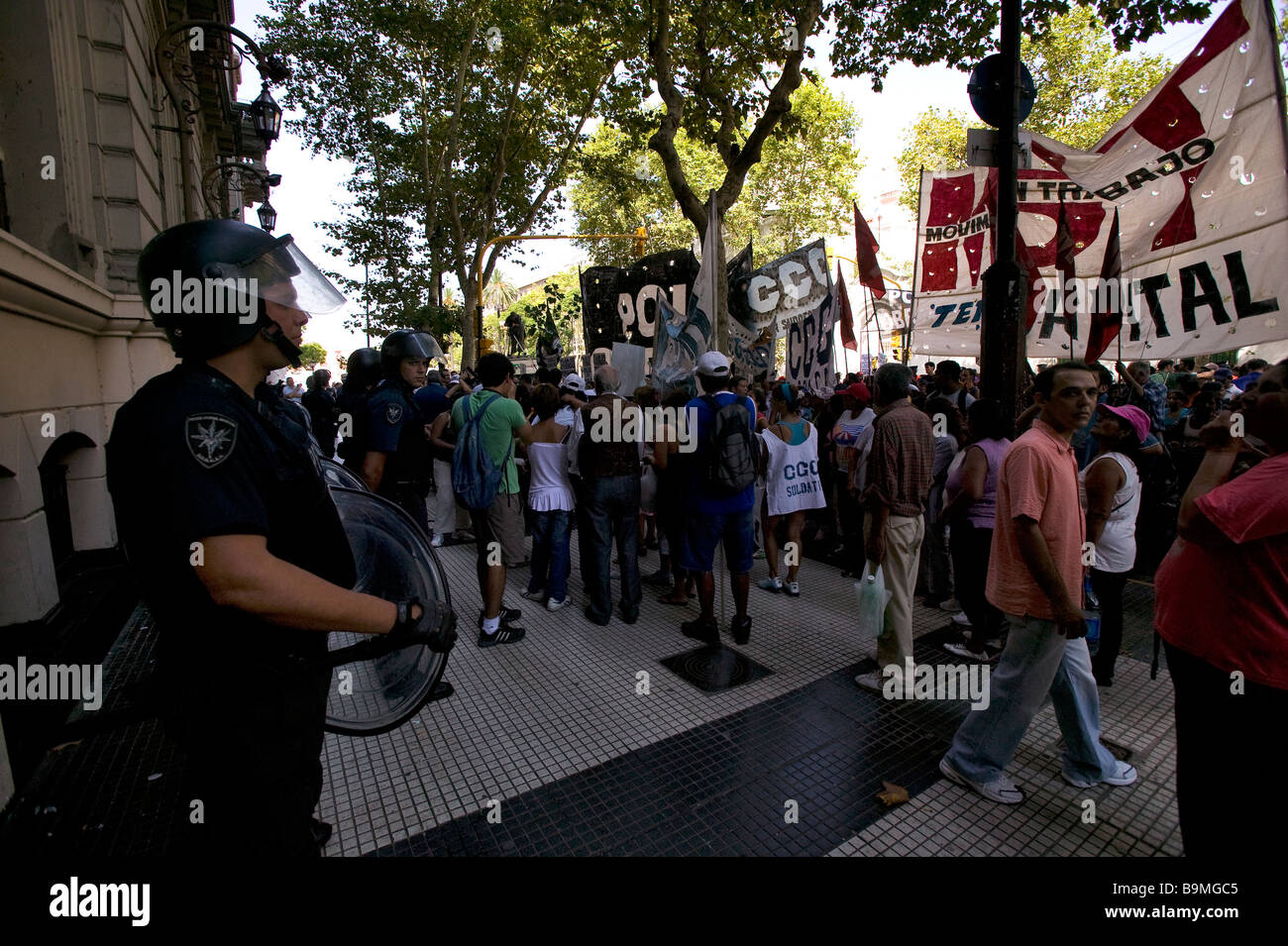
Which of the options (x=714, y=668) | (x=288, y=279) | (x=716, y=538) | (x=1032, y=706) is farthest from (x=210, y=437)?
(x=716, y=538)

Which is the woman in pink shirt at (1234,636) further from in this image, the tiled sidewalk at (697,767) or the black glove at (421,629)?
the black glove at (421,629)

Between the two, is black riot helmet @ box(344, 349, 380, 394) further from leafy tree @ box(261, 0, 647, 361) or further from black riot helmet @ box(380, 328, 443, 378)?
leafy tree @ box(261, 0, 647, 361)

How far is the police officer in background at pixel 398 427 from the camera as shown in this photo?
4.49 meters

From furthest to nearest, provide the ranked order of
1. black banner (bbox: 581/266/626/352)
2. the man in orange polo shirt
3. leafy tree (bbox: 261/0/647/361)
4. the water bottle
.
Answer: leafy tree (bbox: 261/0/647/361)
black banner (bbox: 581/266/626/352)
the water bottle
the man in orange polo shirt

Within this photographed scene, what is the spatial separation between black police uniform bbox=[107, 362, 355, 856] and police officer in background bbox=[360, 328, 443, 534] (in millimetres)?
2824

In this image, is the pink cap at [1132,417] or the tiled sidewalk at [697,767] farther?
the pink cap at [1132,417]

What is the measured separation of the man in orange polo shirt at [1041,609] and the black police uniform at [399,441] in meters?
3.63

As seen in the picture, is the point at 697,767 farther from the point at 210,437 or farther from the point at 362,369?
the point at 362,369

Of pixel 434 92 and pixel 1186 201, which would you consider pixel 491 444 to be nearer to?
pixel 1186 201

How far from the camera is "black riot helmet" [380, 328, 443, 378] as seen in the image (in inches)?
179
